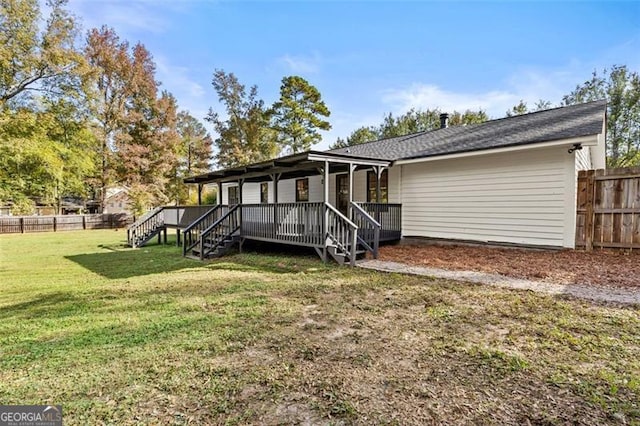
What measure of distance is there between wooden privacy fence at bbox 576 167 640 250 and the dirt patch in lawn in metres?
0.32

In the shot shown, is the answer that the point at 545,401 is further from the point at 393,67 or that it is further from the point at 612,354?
the point at 393,67

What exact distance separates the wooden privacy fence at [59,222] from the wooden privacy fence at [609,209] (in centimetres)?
2746

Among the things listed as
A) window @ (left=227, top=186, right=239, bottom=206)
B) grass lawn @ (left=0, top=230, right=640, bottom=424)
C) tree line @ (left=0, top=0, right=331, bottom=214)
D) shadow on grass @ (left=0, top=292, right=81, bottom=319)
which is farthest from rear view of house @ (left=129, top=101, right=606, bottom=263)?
tree line @ (left=0, top=0, right=331, bottom=214)

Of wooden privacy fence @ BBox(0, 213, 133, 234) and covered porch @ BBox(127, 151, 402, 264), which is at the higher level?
covered porch @ BBox(127, 151, 402, 264)

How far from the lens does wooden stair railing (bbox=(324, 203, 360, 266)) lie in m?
7.41

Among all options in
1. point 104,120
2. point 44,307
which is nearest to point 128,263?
point 44,307

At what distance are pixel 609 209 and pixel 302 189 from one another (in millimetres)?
10226

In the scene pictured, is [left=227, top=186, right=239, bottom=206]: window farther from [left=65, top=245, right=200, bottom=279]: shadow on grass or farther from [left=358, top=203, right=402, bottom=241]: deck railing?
[left=358, top=203, right=402, bottom=241]: deck railing

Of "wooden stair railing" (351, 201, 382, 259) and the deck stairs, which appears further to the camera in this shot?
the deck stairs

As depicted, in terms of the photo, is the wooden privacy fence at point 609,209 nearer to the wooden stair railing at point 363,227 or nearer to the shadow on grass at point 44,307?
the wooden stair railing at point 363,227

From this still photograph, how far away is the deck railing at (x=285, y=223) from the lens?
7953mm

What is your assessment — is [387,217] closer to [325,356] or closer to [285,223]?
[285,223]

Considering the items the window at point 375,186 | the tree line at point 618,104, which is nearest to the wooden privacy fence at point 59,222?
the window at point 375,186

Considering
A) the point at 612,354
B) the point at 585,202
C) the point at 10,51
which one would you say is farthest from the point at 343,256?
the point at 10,51
